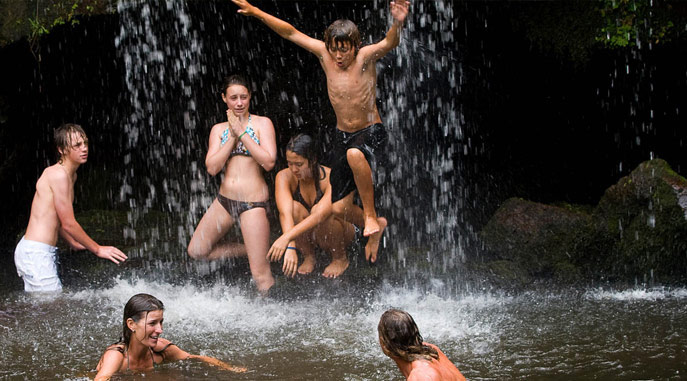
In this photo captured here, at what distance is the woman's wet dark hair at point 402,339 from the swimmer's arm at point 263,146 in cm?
298

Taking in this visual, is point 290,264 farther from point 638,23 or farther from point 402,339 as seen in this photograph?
point 638,23

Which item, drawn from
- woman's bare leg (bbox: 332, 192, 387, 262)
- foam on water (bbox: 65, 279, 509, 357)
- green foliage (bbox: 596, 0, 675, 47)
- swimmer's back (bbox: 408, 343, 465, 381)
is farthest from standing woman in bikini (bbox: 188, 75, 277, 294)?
green foliage (bbox: 596, 0, 675, 47)

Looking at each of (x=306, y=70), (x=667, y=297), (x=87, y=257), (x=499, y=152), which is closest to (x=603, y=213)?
(x=667, y=297)

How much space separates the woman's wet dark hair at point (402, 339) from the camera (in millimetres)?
3439

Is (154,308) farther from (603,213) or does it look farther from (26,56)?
(26,56)

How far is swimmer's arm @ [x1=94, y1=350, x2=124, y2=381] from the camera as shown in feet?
13.5

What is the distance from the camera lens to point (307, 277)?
6750 millimetres

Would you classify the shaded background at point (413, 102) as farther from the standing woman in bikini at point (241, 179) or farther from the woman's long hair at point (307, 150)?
the standing woman in bikini at point (241, 179)

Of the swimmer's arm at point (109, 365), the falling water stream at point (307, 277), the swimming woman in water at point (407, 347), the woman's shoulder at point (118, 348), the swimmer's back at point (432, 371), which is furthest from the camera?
the falling water stream at point (307, 277)

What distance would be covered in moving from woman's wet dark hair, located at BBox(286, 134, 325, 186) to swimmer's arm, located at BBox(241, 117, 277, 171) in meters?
0.22

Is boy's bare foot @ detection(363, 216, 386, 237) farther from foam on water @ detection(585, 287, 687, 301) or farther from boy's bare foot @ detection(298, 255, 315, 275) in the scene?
foam on water @ detection(585, 287, 687, 301)

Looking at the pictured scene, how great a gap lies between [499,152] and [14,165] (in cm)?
604

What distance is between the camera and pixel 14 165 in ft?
31.2

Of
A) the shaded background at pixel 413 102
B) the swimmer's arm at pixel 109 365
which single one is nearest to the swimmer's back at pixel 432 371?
the swimmer's arm at pixel 109 365
